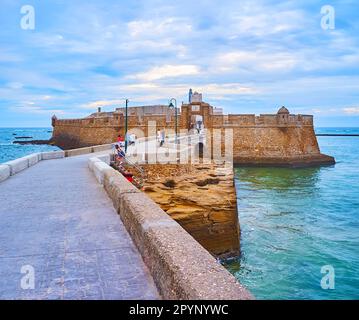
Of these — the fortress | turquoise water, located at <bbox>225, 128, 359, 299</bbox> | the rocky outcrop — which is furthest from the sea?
the fortress

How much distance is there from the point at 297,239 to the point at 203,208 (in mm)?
4557

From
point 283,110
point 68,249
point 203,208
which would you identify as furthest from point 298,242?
point 283,110

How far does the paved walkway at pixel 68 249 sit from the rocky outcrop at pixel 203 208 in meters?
3.21

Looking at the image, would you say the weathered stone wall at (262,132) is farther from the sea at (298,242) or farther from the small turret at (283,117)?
the sea at (298,242)

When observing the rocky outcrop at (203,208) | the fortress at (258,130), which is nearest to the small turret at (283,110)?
the fortress at (258,130)

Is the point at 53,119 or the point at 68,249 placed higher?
the point at 53,119

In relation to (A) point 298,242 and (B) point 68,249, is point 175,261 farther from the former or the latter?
(A) point 298,242

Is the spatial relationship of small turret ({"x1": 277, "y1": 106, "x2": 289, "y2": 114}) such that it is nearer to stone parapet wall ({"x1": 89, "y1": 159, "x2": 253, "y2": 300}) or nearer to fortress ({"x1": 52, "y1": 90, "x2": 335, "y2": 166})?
fortress ({"x1": 52, "y1": 90, "x2": 335, "y2": 166})

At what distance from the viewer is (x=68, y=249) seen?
14.2 ft

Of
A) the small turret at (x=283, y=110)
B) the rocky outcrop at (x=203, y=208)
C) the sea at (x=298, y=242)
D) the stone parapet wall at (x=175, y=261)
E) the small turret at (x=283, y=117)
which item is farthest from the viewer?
the small turret at (x=283, y=110)

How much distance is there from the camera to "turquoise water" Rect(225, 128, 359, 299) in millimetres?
9227

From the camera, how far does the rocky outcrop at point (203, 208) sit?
33.4 feet
